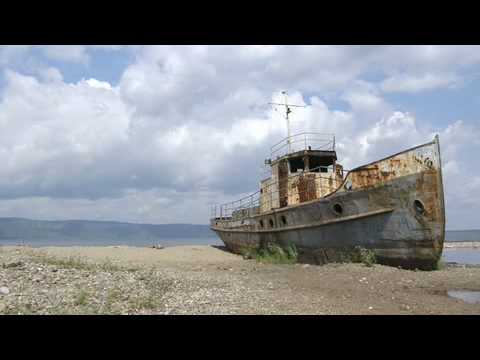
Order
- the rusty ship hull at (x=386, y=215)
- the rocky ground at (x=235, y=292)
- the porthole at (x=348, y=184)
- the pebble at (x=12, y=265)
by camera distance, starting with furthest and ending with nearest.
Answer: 1. the porthole at (x=348, y=184)
2. the rusty ship hull at (x=386, y=215)
3. the pebble at (x=12, y=265)
4. the rocky ground at (x=235, y=292)

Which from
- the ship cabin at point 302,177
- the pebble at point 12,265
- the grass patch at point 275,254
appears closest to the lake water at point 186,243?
the ship cabin at point 302,177

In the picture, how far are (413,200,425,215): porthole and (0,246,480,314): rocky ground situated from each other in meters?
1.84

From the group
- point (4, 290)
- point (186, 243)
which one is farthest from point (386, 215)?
point (186, 243)

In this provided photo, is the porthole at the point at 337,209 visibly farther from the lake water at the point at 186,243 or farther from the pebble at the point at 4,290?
the lake water at the point at 186,243

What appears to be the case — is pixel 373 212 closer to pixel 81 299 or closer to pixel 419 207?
pixel 419 207

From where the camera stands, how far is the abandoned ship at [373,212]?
40.9ft

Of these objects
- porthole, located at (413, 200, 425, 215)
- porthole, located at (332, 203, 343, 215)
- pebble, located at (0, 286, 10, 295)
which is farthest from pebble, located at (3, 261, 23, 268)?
porthole, located at (413, 200, 425, 215)

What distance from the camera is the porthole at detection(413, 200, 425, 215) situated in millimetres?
12453

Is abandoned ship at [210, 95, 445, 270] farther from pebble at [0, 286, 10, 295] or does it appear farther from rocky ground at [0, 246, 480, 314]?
pebble at [0, 286, 10, 295]

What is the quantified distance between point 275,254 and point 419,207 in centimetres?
677

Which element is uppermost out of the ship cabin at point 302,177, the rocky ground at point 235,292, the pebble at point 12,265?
the ship cabin at point 302,177

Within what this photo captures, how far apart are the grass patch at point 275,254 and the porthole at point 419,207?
17.2 feet

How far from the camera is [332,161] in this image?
18125 mm
